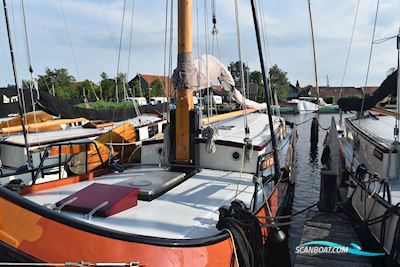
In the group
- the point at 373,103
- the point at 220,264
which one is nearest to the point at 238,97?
the point at 373,103

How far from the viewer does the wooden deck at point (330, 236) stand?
269 inches

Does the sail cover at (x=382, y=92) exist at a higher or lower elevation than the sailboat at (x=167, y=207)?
higher

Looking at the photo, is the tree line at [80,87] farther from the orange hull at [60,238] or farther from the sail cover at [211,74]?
the orange hull at [60,238]

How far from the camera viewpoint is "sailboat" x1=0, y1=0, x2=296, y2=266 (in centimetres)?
373

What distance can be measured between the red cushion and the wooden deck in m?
3.62

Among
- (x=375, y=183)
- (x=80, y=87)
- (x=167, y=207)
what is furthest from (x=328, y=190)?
(x=80, y=87)

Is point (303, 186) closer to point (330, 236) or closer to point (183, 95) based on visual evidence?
point (330, 236)

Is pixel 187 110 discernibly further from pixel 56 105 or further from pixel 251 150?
pixel 56 105

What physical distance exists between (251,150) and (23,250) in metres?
5.08

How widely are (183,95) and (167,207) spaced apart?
2.87 m

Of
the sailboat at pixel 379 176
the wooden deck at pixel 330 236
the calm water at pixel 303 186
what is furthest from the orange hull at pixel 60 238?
the calm water at pixel 303 186

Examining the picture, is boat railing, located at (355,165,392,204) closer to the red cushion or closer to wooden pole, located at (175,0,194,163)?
wooden pole, located at (175,0,194,163)

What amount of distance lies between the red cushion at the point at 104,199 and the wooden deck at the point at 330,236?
362 cm

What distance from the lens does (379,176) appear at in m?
7.25
